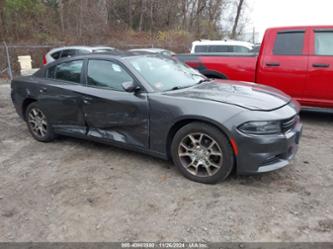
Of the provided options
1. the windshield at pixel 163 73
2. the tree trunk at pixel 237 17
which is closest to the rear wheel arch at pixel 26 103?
the windshield at pixel 163 73

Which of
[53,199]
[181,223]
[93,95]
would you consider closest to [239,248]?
[181,223]

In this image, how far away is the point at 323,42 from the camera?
561cm

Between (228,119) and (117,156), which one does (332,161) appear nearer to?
(228,119)

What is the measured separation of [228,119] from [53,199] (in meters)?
2.13

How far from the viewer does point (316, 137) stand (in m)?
5.11

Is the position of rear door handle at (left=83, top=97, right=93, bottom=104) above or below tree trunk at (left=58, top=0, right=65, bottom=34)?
below

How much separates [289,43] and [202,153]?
3.68 metres

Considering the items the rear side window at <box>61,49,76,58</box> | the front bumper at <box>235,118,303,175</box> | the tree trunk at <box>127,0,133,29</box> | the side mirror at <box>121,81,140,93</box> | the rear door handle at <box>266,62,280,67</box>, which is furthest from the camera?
the tree trunk at <box>127,0,133,29</box>

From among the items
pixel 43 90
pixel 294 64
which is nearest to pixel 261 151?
pixel 294 64

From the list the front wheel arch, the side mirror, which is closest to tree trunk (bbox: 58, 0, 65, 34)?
the side mirror

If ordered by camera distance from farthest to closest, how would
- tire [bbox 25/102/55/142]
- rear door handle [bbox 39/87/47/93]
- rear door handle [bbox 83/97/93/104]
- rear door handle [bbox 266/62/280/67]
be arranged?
rear door handle [bbox 266/62/280/67]
tire [bbox 25/102/55/142]
rear door handle [bbox 39/87/47/93]
rear door handle [bbox 83/97/93/104]

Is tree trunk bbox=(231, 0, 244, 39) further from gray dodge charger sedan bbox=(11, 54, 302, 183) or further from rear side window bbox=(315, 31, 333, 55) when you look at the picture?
gray dodge charger sedan bbox=(11, 54, 302, 183)

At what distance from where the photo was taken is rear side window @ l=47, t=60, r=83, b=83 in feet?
15.0

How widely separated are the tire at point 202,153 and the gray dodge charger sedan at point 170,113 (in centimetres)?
1
